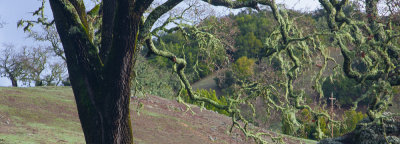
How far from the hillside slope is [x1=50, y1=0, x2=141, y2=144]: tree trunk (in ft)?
21.2

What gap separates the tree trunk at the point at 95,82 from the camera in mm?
6230

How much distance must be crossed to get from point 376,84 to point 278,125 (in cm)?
2606

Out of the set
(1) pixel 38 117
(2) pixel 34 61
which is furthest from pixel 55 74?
(1) pixel 38 117

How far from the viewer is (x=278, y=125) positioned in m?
32.2

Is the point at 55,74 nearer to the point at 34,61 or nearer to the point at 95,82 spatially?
the point at 34,61

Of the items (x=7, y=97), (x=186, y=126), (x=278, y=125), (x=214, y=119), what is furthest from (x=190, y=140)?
(x=278, y=125)

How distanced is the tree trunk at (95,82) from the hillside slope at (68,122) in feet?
21.2

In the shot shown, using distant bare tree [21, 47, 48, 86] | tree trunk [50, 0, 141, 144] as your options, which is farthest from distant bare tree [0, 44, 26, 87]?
tree trunk [50, 0, 141, 144]

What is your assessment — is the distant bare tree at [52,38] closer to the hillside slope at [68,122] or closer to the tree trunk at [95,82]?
the hillside slope at [68,122]

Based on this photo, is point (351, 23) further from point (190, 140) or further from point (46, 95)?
point (46, 95)

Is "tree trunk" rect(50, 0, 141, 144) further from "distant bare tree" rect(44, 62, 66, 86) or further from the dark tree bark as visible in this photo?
"distant bare tree" rect(44, 62, 66, 86)

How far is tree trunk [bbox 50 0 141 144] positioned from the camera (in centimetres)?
623

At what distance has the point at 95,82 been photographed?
6406 millimetres

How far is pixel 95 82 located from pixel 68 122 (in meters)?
10.6
